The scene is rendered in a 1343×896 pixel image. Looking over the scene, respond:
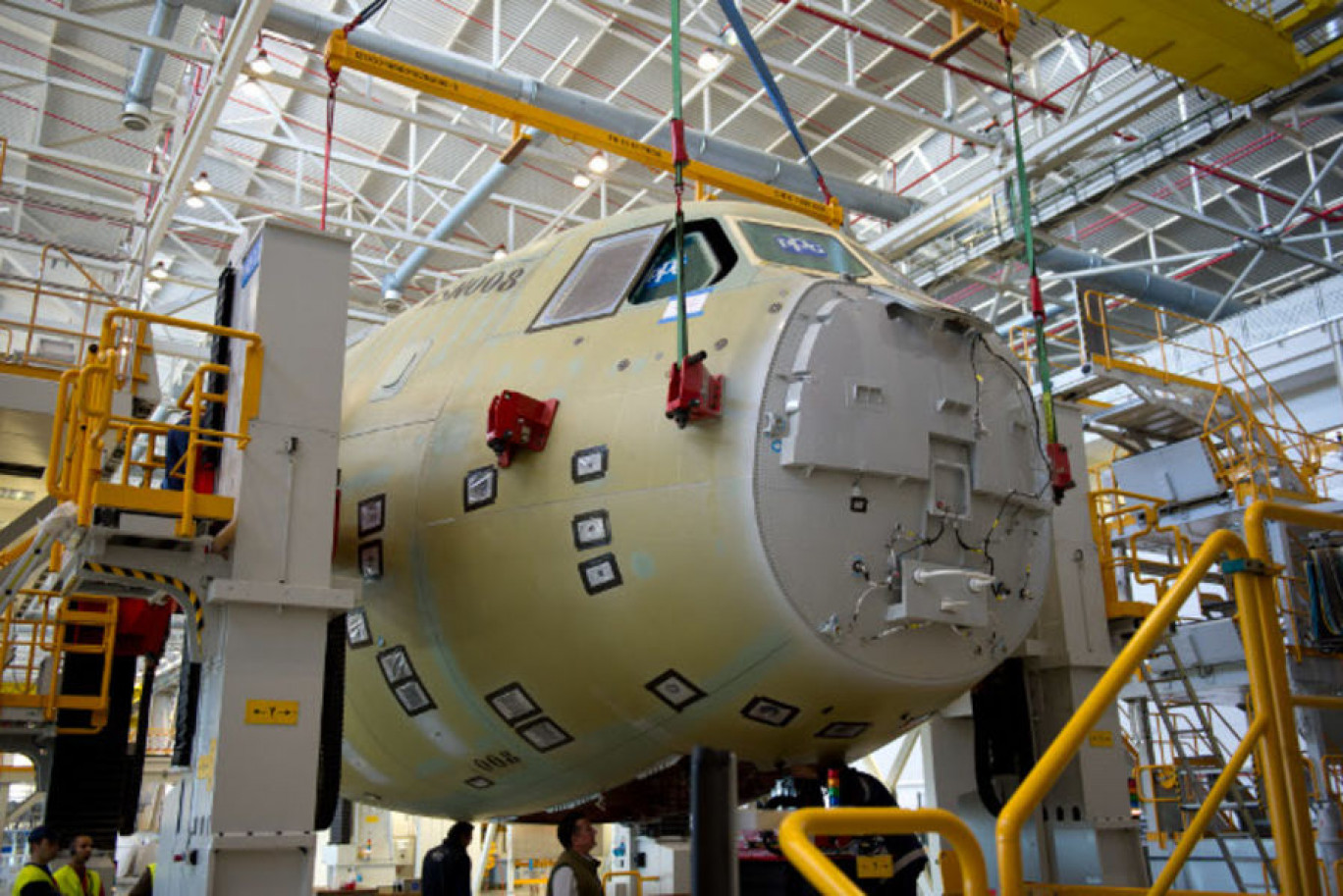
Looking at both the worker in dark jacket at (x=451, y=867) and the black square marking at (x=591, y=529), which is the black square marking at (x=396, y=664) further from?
the worker in dark jacket at (x=451, y=867)

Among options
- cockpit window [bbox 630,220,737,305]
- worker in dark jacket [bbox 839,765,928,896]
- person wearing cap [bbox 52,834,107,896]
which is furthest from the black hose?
person wearing cap [bbox 52,834,107,896]

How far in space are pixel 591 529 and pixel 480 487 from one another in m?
0.96

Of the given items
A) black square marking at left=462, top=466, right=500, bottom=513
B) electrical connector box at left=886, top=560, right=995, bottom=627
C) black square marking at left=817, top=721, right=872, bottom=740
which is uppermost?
black square marking at left=462, top=466, right=500, bottom=513

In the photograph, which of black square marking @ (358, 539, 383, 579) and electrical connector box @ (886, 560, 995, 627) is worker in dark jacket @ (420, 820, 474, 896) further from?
electrical connector box @ (886, 560, 995, 627)

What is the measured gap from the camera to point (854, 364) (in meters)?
6.69

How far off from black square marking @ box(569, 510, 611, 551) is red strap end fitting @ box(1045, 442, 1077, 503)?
2.87 m

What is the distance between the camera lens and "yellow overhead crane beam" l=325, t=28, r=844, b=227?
14016mm

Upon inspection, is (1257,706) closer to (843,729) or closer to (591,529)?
(843,729)

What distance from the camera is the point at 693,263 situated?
782 centimetres

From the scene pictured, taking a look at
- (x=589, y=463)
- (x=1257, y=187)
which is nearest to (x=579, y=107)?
(x=1257, y=187)

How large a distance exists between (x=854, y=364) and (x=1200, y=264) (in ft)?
79.1

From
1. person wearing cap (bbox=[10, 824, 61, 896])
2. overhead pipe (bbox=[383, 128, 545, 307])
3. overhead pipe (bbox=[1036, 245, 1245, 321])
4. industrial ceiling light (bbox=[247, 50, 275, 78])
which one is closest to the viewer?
person wearing cap (bbox=[10, 824, 61, 896])

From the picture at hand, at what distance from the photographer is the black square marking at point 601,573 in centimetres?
677

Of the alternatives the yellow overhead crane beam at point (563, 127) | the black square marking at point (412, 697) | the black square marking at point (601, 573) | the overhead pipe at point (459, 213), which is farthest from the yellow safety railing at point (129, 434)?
the overhead pipe at point (459, 213)
